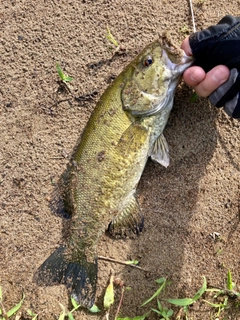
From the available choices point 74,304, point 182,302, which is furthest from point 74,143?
point 182,302

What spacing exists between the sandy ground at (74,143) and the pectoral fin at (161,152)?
125 mm

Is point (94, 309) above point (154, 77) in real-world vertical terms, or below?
below

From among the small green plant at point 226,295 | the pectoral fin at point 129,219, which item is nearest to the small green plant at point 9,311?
the pectoral fin at point 129,219

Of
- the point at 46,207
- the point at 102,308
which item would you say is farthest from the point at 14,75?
the point at 102,308

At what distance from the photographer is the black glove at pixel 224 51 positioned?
2.75 m

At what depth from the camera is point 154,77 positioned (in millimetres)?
2807

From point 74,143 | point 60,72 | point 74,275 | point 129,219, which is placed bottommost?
point 74,275

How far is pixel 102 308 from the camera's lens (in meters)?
3.13

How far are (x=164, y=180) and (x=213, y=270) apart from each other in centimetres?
81

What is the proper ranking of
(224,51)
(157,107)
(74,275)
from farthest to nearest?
(74,275) → (157,107) → (224,51)

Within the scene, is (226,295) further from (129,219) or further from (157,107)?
(157,107)

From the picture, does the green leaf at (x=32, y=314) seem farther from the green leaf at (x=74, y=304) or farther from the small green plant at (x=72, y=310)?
the green leaf at (x=74, y=304)

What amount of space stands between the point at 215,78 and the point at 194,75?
0.15 metres

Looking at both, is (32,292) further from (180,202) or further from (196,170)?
(196,170)
